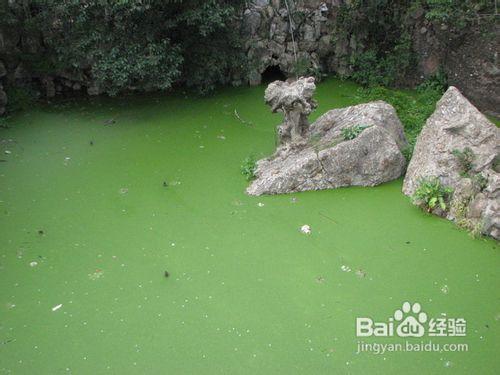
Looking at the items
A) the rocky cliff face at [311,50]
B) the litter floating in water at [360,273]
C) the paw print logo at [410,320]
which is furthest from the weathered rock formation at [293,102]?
the paw print logo at [410,320]

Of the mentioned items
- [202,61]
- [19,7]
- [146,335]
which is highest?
[19,7]

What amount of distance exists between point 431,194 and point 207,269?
2.47 metres

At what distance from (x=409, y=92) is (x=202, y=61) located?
11.1 feet

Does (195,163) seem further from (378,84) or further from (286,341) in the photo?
(378,84)

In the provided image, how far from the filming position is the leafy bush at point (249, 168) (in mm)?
6000

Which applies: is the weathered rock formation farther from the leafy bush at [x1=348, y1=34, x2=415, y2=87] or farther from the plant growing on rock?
the leafy bush at [x1=348, y1=34, x2=415, y2=87]

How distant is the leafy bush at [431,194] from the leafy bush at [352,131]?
0.94 metres

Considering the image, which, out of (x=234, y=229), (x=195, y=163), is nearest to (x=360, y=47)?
(x=195, y=163)

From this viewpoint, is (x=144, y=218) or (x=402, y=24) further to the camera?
(x=402, y=24)

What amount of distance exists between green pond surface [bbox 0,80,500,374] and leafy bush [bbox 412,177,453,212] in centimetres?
17

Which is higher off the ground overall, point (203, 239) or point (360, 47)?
point (360, 47)

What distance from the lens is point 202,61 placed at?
25.8 feet

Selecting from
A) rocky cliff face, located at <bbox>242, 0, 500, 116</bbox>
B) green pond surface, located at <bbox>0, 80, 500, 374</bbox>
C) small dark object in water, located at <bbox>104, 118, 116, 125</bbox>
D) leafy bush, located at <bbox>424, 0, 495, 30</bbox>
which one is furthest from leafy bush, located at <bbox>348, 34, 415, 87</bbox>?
small dark object in water, located at <bbox>104, 118, 116, 125</bbox>

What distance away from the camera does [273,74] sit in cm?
897
